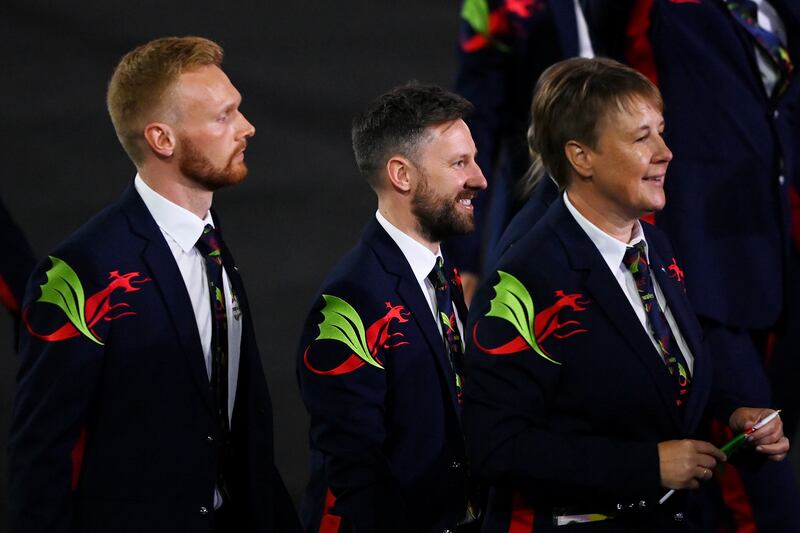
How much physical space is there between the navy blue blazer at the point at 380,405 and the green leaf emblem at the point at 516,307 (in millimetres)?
444

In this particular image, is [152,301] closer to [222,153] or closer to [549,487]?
[222,153]

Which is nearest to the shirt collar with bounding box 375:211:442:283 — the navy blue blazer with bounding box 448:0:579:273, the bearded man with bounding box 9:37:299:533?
the bearded man with bounding box 9:37:299:533

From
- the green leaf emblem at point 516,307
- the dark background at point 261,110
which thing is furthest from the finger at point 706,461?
the dark background at point 261,110

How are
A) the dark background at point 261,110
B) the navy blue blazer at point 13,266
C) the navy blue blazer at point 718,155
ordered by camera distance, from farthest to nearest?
1. the dark background at point 261,110
2. the navy blue blazer at point 13,266
3. the navy blue blazer at point 718,155

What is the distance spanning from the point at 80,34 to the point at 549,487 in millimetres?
3070

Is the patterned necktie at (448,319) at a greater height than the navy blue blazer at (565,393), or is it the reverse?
the patterned necktie at (448,319)

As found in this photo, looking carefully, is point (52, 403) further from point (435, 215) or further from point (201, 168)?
point (435, 215)

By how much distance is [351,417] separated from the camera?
10.2 ft

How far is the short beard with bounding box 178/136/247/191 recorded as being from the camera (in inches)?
122

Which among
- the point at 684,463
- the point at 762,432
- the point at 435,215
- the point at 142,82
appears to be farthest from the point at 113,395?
the point at 762,432

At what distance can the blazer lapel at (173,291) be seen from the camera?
3035mm

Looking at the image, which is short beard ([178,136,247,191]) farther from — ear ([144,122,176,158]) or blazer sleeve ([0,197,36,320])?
blazer sleeve ([0,197,36,320])

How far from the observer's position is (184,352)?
3033 mm

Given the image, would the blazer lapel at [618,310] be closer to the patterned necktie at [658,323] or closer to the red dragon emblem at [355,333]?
the patterned necktie at [658,323]
